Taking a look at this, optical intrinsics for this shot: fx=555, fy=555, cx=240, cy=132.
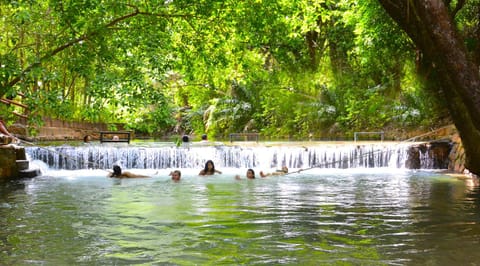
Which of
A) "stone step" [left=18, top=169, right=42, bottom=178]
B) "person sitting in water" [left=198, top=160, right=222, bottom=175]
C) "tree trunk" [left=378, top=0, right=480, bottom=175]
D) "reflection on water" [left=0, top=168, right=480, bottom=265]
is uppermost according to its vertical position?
"tree trunk" [left=378, top=0, right=480, bottom=175]

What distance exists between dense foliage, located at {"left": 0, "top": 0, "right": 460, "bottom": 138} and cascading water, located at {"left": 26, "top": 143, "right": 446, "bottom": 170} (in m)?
2.11

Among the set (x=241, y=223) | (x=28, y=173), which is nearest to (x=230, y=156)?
(x=28, y=173)

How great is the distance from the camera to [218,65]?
53.5 ft

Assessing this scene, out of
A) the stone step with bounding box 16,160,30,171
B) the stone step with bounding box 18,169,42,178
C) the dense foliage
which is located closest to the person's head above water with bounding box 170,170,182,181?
the dense foliage

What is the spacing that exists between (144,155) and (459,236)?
1528 cm

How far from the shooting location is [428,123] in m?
→ 26.9

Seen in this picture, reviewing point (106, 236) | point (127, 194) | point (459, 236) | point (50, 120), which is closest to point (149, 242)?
point (106, 236)

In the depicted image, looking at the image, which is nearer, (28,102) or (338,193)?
(28,102)

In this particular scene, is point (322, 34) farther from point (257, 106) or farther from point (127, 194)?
point (127, 194)

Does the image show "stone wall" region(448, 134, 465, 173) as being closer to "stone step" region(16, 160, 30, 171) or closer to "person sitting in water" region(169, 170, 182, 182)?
"person sitting in water" region(169, 170, 182, 182)

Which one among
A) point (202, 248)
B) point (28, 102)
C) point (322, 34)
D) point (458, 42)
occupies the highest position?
point (322, 34)

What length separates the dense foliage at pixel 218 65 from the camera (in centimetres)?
1026

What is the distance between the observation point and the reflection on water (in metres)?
6.98

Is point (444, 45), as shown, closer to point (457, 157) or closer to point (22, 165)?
point (457, 157)
